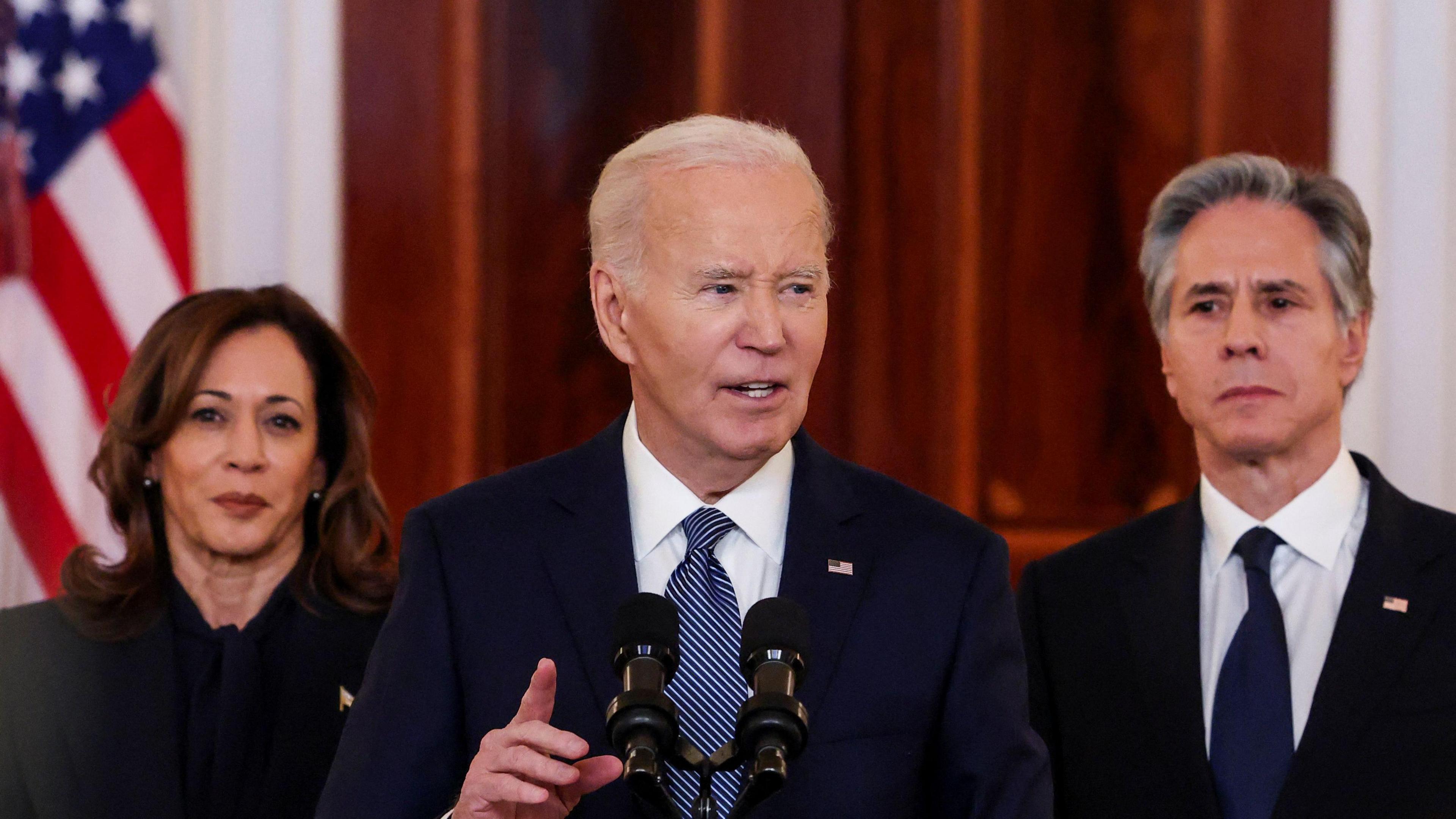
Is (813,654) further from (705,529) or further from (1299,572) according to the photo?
(1299,572)

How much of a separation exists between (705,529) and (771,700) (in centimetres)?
71

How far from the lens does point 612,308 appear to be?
86.8 inches

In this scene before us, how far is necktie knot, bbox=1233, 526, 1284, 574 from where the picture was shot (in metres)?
2.56

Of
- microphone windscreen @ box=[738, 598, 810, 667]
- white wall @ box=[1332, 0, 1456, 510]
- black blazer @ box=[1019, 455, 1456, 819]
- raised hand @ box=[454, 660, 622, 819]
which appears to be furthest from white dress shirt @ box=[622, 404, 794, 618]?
white wall @ box=[1332, 0, 1456, 510]

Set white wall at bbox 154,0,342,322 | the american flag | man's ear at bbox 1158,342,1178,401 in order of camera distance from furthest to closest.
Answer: white wall at bbox 154,0,342,322
the american flag
man's ear at bbox 1158,342,1178,401

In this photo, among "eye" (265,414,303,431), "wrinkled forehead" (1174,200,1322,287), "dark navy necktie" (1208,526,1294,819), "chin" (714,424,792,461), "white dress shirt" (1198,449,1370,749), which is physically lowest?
"dark navy necktie" (1208,526,1294,819)

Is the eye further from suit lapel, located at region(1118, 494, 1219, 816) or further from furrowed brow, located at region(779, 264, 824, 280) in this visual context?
suit lapel, located at region(1118, 494, 1219, 816)

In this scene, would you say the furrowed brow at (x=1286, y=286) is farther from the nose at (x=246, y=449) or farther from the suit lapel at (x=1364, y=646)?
the nose at (x=246, y=449)

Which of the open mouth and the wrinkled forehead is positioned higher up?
the wrinkled forehead

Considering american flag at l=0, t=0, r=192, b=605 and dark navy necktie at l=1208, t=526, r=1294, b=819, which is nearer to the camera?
dark navy necktie at l=1208, t=526, r=1294, b=819

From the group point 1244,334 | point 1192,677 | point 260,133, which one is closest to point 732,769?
point 1192,677

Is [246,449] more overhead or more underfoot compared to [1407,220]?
more underfoot

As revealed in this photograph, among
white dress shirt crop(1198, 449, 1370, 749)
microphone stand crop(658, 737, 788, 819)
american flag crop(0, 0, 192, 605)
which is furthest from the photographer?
american flag crop(0, 0, 192, 605)

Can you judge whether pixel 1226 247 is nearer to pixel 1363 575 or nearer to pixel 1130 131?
pixel 1363 575
